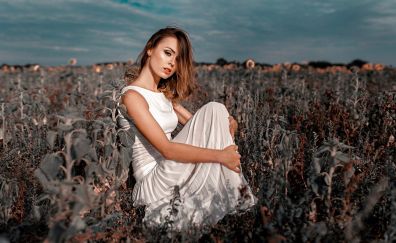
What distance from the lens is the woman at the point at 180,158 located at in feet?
9.21

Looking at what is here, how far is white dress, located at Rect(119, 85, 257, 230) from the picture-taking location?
2787 mm

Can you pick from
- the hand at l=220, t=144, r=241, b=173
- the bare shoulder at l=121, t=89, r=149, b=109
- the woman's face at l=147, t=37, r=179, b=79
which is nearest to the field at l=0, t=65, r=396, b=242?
the bare shoulder at l=121, t=89, r=149, b=109

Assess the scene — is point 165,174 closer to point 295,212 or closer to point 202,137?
point 202,137

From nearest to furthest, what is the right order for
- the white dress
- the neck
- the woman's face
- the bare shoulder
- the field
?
the field < the white dress < the bare shoulder < the woman's face < the neck

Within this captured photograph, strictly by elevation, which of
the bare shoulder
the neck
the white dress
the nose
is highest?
the nose

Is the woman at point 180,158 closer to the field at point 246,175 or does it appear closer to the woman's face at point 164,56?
the woman's face at point 164,56

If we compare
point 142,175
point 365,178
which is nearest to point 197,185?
point 142,175

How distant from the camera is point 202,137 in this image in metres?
2.96

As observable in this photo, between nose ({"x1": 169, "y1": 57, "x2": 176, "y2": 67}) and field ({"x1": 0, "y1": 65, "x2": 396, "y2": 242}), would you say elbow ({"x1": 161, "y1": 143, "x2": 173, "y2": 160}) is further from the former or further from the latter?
nose ({"x1": 169, "y1": 57, "x2": 176, "y2": 67})

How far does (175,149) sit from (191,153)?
0.11 metres

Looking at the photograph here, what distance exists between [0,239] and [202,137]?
1.62 meters

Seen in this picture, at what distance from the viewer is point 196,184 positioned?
289 centimetres

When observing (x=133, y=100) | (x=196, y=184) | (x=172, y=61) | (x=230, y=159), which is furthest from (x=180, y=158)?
(x=172, y=61)

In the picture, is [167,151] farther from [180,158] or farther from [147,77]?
[147,77]
